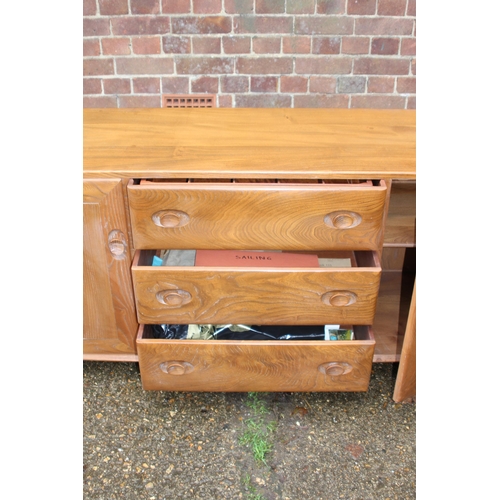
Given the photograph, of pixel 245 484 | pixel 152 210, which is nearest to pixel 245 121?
pixel 152 210

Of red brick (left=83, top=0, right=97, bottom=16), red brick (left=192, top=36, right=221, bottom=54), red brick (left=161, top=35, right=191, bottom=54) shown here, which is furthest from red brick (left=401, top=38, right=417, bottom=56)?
red brick (left=83, top=0, right=97, bottom=16)

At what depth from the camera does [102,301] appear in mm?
1295

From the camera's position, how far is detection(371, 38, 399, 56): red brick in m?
1.87

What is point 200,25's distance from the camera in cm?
184

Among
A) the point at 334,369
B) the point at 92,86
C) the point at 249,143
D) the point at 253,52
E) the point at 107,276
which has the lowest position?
the point at 334,369

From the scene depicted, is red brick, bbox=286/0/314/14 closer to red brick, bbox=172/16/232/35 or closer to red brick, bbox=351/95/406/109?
red brick, bbox=172/16/232/35

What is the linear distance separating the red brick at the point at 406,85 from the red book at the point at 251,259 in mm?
1003

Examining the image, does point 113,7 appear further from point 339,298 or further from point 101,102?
point 339,298

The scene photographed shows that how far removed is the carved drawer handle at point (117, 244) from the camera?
1.20 metres

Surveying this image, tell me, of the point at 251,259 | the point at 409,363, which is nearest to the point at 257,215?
the point at 251,259

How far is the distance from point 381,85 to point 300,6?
0.42 metres

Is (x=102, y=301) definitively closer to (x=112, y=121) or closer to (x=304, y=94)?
(x=112, y=121)

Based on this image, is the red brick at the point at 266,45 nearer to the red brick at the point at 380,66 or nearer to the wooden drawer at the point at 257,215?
the red brick at the point at 380,66

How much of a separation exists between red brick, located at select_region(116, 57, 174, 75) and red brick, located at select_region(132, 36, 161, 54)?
2 centimetres
